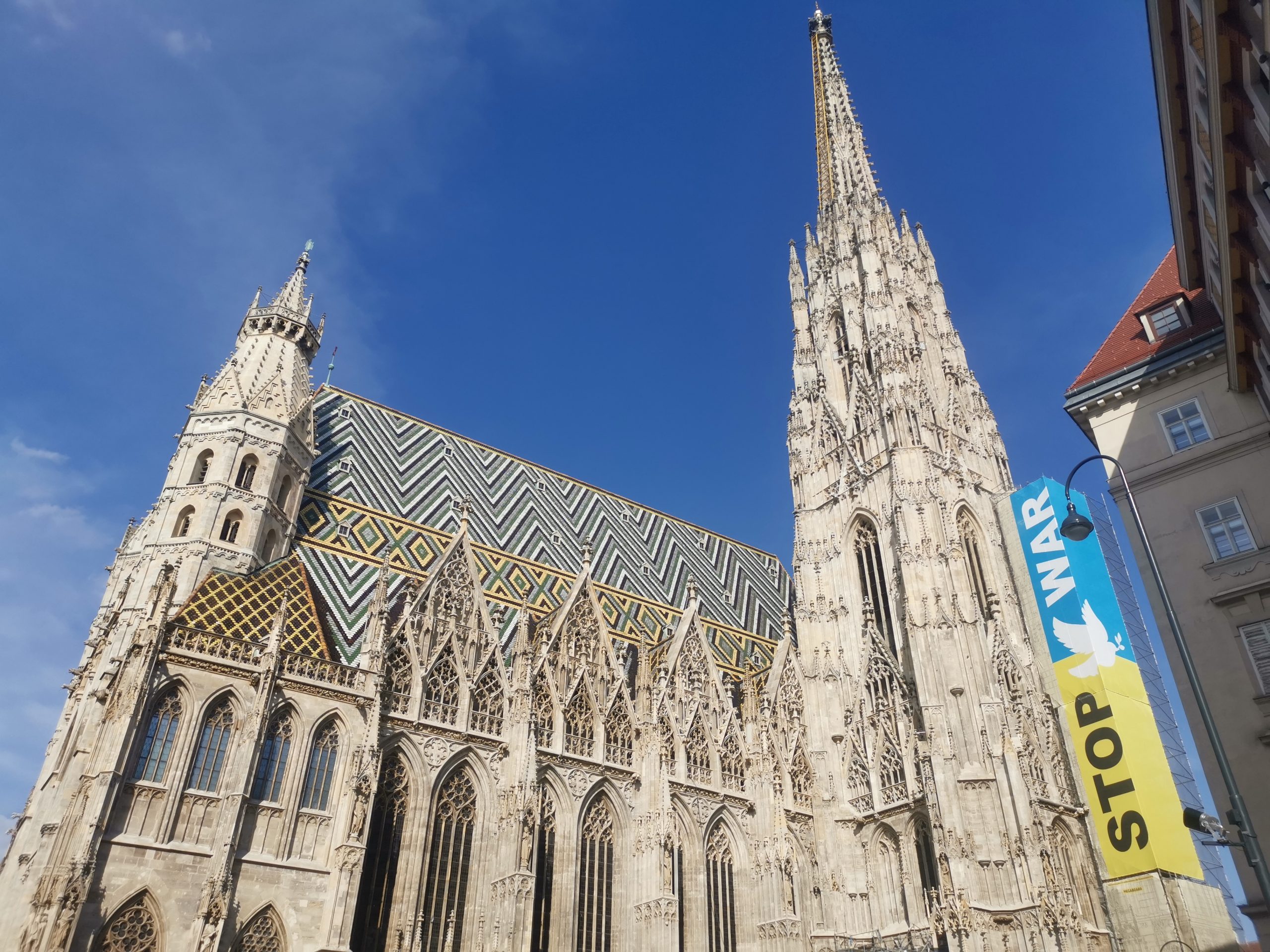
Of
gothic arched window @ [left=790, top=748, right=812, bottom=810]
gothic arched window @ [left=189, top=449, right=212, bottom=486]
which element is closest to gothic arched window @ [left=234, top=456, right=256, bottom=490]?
gothic arched window @ [left=189, top=449, right=212, bottom=486]

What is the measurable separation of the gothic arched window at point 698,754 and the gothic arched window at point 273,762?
1140cm

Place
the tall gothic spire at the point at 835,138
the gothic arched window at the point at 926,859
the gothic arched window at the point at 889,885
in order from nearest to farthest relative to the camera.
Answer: the gothic arched window at the point at 926,859, the gothic arched window at the point at 889,885, the tall gothic spire at the point at 835,138

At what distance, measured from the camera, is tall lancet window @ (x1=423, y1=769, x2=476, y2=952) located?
21047mm

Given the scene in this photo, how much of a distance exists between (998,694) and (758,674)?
824 centimetres

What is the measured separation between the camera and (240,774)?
1934 cm

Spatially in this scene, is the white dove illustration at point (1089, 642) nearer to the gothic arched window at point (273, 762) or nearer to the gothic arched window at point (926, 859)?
the gothic arched window at point (926, 859)

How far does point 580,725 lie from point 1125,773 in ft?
49.5

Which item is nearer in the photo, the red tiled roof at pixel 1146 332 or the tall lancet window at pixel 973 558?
the red tiled roof at pixel 1146 332

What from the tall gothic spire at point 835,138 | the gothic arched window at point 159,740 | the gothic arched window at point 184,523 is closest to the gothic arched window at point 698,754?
the gothic arched window at point 159,740

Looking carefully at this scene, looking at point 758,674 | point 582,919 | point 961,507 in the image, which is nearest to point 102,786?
point 582,919

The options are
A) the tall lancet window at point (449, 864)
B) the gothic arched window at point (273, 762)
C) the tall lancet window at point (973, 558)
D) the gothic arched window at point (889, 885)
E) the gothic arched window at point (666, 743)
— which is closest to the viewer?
the gothic arched window at point (273, 762)

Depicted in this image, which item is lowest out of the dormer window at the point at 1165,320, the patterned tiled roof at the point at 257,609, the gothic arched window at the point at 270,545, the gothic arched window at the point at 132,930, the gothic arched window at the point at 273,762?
the gothic arched window at the point at 132,930

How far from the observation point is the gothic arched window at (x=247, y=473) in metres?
25.9

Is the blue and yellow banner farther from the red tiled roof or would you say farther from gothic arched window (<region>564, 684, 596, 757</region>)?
gothic arched window (<region>564, 684, 596, 757</region>)
